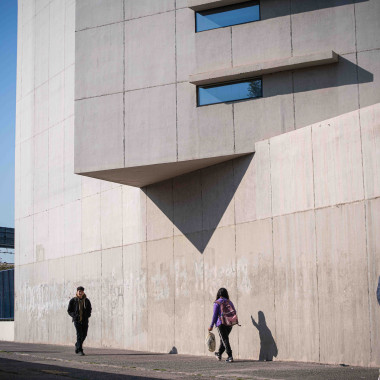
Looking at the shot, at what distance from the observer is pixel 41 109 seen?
102ft

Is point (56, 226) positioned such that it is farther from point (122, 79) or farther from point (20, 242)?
point (122, 79)

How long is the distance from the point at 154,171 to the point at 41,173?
10.9 meters

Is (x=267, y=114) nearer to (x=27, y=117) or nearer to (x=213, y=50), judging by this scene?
(x=213, y=50)

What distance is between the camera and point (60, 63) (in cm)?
2981

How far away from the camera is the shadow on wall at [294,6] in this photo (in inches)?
736

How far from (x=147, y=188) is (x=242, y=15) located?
6430 mm

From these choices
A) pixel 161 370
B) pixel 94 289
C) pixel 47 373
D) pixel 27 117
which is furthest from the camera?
pixel 27 117

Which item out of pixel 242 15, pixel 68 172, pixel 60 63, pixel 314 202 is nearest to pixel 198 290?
pixel 314 202

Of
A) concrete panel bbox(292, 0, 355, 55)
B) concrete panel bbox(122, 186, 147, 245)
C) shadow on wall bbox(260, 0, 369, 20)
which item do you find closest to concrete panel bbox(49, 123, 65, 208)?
concrete panel bbox(122, 186, 147, 245)

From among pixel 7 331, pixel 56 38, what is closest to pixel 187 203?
pixel 56 38

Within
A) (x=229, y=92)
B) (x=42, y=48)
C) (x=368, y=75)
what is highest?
(x=42, y=48)

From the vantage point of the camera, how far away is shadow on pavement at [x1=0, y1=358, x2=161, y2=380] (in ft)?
41.1

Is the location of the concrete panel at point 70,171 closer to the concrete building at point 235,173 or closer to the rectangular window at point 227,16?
the concrete building at point 235,173

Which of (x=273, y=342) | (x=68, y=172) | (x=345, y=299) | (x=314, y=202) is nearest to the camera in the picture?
(x=345, y=299)
